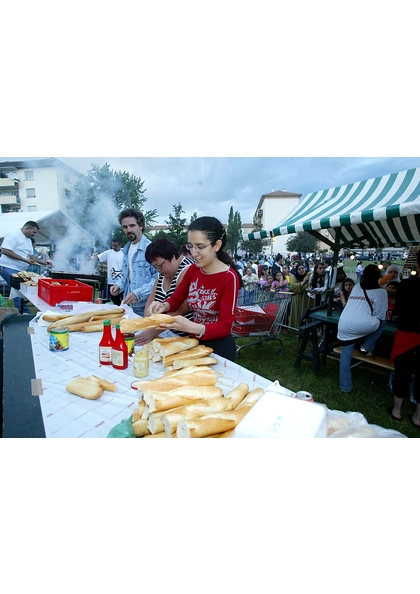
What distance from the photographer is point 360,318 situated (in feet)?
13.7

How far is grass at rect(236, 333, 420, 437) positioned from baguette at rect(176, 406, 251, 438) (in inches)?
122

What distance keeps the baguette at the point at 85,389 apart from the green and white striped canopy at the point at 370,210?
389 centimetres

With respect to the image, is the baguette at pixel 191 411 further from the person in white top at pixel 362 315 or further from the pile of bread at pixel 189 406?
the person in white top at pixel 362 315

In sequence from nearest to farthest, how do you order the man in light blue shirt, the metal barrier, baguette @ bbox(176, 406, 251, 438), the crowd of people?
baguette @ bbox(176, 406, 251, 438)
the crowd of people
the man in light blue shirt
the metal barrier

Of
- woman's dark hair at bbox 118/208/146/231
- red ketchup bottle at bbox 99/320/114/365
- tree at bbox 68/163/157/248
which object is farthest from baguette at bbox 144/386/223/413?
tree at bbox 68/163/157/248

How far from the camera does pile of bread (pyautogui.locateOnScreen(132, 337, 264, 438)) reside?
1.29 meters

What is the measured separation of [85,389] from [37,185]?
39146 millimetres

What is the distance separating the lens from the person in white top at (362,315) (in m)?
4.20

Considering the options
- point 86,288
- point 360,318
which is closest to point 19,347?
point 86,288

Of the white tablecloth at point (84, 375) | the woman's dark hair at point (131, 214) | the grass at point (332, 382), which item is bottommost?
the grass at point (332, 382)

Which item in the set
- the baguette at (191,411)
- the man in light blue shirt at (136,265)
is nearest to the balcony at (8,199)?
the man in light blue shirt at (136,265)

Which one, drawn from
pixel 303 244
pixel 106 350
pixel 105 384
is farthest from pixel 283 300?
pixel 303 244

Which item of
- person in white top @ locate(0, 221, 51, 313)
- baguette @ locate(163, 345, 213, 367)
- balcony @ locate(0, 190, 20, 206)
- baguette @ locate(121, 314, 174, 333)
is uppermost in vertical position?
balcony @ locate(0, 190, 20, 206)

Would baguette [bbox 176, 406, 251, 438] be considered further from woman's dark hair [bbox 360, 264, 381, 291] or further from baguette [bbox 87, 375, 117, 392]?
woman's dark hair [bbox 360, 264, 381, 291]
